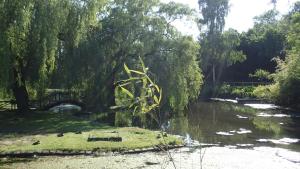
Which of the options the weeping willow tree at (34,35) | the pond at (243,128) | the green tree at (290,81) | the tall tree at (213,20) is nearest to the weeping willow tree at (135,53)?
the pond at (243,128)

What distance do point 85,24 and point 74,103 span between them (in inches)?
276

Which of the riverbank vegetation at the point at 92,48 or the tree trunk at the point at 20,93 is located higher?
the riverbank vegetation at the point at 92,48

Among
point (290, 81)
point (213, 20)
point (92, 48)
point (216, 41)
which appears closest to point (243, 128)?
point (92, 48)

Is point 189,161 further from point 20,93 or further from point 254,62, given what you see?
point 254,62

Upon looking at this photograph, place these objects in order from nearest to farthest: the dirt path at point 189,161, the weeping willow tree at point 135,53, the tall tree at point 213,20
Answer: the dirt path at point 189,161 < the weeping willow tree at point 135,53 < the tall tree at point 213,20

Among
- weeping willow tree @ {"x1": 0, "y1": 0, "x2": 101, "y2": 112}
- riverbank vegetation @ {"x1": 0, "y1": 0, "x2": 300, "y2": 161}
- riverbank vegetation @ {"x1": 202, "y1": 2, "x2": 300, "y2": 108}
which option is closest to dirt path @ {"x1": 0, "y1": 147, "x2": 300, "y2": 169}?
riverbank vegetation @ {"x1": 0, "y1": 0, "x2": 300, "y2": 161}

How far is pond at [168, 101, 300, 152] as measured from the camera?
1977 centimetres

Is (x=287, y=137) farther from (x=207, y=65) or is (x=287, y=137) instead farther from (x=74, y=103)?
(x=207, y=65)

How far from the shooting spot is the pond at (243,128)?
19766 millimetres

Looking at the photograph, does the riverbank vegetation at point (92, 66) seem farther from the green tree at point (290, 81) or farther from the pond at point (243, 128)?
the pond at point (243, 128)

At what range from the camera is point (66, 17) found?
74.0 feet

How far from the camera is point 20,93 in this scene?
23.0m

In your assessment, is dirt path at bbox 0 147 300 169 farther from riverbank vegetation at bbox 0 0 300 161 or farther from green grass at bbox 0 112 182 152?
riverbank vegetation at bbox 0 0 300 161

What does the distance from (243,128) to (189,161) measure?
36.9 feet
